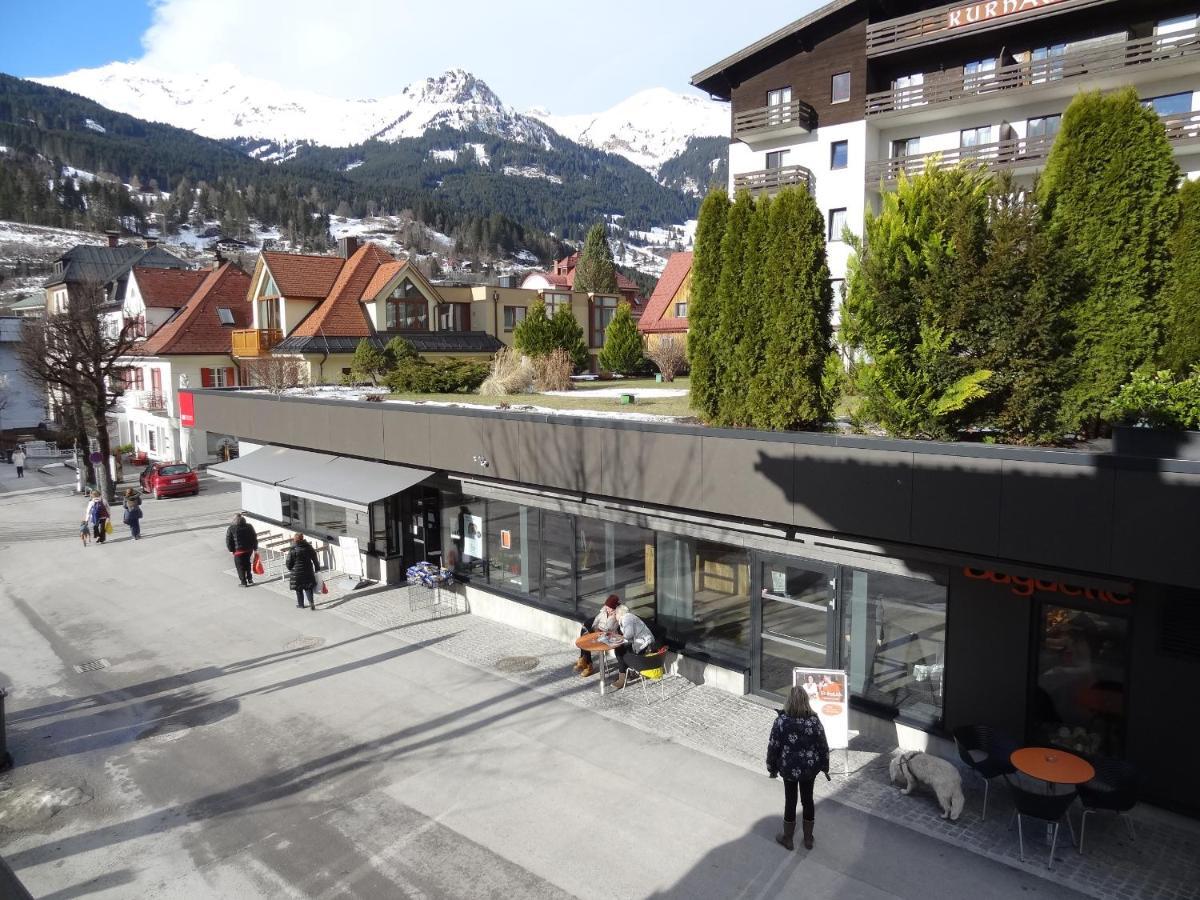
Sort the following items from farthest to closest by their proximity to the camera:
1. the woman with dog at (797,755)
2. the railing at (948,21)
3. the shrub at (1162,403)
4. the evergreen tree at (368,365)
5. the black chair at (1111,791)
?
1. the evergreen tree at (368,365)
2. the railing at (948,21)
3. the woman with dog at (797,755)
4. the black chair at (1111,791)
5. the shrub at (1162,403)

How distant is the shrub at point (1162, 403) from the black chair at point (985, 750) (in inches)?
140

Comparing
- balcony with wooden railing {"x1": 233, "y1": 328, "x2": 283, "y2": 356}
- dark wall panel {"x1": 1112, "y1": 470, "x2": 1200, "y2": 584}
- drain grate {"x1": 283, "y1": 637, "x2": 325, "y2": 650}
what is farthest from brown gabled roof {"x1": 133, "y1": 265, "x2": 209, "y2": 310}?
dark wall panel {"x1": 1112, "y1": 470, "x2": 1200, "y2": 584}

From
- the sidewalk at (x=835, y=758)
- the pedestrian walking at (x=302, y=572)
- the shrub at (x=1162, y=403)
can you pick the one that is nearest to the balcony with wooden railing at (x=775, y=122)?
the sidewalk at (x=835, y=758)

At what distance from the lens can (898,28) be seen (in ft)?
81.0

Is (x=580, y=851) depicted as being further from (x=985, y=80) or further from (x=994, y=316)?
(x=985, y=80)

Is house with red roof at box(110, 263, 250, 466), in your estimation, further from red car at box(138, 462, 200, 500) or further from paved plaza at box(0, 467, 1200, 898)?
paved plaza at box(0, 467, 1200, 898)

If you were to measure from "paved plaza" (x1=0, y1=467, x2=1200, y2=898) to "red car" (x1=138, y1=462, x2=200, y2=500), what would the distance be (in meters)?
17.8

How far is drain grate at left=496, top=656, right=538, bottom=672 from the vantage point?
12922 mm

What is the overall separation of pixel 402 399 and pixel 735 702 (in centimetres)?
1104

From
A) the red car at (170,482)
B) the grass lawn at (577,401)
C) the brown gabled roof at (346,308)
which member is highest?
the brown gabled roof at (346,308)

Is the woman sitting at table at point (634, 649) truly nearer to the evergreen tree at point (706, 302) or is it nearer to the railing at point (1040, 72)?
the evergreen tree at point (706, 302)

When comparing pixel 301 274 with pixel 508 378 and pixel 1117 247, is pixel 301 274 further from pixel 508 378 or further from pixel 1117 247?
pixel 1117 247

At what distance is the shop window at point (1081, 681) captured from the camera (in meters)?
8.27

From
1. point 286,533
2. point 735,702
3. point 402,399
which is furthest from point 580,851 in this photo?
point 286,533
